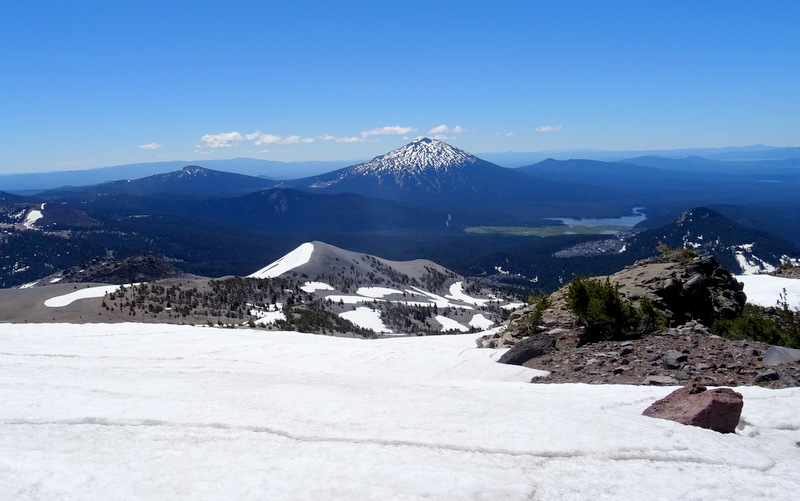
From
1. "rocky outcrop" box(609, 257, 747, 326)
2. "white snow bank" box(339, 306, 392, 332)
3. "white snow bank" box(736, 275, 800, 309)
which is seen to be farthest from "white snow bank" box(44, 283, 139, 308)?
"white snow bank" box(736, 275, 800, 309)

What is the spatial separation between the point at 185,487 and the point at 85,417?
9.21 ft

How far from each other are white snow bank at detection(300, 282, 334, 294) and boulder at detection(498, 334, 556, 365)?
36535 mm

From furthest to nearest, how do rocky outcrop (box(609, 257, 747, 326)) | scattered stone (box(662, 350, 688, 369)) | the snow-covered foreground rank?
rocky outcrop (box(609, 257, 747, 326)), scattered stone (box(662, 350, 688, 369)), the snow-covered foreground

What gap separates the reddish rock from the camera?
7.05m

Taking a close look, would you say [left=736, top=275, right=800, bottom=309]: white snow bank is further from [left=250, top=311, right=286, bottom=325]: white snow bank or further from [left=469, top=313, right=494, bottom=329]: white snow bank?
[left=250, top=311, right=286, bottom=325]: white snow bank

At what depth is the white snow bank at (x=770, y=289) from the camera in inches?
923

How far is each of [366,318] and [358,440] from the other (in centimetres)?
3399

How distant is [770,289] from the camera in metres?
25.8

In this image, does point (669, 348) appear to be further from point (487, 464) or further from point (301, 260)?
point (301, 260)

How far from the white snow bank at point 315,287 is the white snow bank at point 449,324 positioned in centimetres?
1287

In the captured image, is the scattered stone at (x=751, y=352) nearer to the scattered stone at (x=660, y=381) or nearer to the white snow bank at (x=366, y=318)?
the scattered stone at (x=660, y=381)

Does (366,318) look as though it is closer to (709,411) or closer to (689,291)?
(689,291)

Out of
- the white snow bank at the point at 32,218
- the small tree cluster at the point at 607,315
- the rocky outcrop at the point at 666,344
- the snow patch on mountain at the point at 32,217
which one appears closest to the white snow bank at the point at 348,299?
the rocky outcrop at the point at 666,344

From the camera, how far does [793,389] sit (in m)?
8.72
